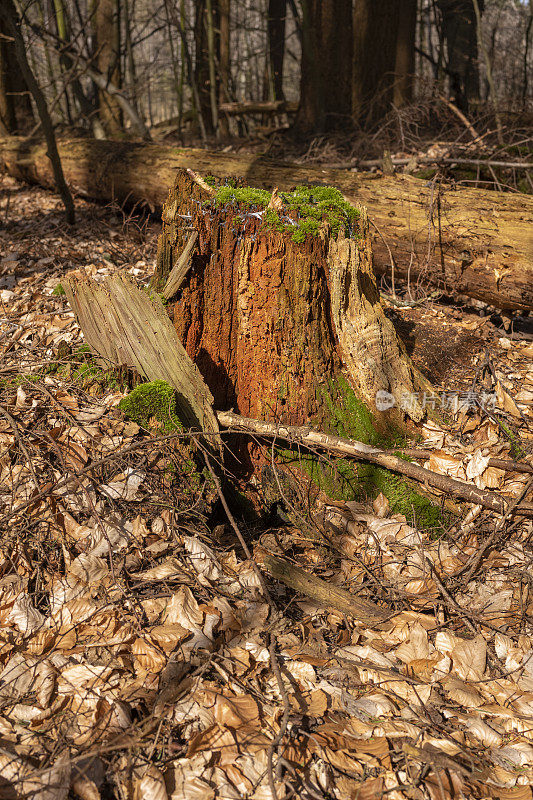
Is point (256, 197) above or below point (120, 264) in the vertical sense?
above

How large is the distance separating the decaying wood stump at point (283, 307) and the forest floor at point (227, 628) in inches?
22.3

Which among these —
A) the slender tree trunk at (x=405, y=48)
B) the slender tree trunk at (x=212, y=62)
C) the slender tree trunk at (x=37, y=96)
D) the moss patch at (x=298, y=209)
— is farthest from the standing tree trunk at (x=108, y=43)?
the moss patch at (x=298, y=209)

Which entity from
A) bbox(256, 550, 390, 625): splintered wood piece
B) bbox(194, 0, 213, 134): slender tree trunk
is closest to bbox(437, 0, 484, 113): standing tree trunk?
bbox(194, 0, 213, 134): slender tree trunk

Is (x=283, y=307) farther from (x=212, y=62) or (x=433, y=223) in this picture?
(x=212, y=62)

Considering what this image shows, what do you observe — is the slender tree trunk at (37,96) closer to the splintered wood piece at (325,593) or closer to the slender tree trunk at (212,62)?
the splintered wood piece at (325,593)

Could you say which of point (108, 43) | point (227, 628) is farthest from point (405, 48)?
point (227, 628)

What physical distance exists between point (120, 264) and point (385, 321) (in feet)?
11.5

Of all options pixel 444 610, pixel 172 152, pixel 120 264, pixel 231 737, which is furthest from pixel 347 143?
pixel 231 737

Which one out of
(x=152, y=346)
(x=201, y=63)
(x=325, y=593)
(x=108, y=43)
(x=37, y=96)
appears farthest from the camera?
(x=201, y=63)

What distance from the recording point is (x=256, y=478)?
3.54 metres

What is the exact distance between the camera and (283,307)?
10.8ft

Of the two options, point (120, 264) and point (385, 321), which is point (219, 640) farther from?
point (120, 264)

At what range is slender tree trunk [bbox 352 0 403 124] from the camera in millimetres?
10070

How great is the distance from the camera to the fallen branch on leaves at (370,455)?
3.04 meters
